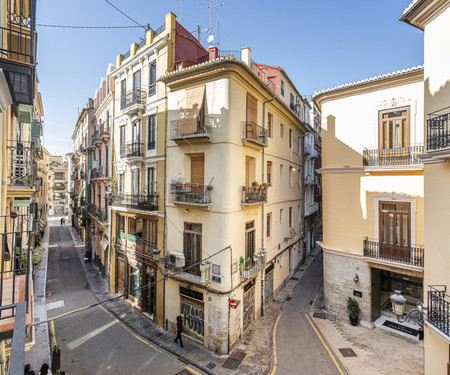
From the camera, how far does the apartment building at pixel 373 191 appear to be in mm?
12727

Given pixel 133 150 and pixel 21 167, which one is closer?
pixel 21 167

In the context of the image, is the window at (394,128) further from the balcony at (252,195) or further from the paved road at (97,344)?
the paved road at (97,344)

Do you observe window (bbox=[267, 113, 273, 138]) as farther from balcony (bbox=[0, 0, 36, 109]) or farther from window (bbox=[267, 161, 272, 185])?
balcony (bbox=[0, 0, 36, 109])

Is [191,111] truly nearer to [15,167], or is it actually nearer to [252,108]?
[252,108]

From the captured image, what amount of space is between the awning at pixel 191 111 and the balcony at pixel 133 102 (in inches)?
171

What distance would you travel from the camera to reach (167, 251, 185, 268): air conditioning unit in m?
13.1

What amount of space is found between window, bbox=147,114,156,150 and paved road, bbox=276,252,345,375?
1358 centimetres

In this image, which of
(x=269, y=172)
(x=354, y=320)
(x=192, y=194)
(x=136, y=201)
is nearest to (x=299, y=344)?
(x=354, y=320)

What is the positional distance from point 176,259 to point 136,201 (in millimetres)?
5539

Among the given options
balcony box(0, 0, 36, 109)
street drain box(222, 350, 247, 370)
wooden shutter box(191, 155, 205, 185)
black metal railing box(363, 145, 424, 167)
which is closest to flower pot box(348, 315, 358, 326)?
street drain box(222, 350, 247, 370)

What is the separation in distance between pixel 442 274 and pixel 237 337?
9651 millimetres

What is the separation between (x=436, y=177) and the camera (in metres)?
8.25

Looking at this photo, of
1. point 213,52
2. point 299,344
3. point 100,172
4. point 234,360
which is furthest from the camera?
point 100,172

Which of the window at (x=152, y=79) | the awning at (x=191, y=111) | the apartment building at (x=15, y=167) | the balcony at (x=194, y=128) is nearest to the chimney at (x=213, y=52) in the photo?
the awning at (x=191, y=111)
